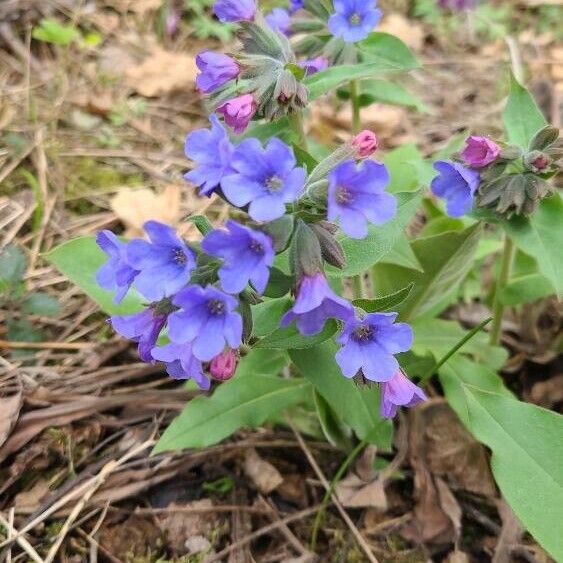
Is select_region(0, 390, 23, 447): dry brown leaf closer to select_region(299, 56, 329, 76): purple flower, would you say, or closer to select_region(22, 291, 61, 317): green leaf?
select_region(22, 291, 61, 317): green leaf

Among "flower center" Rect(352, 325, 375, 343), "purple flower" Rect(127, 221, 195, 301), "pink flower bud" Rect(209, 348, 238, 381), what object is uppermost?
"purple flower" Rect(127, 221, 195, 301)

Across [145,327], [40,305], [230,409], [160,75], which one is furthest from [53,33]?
[145,327]

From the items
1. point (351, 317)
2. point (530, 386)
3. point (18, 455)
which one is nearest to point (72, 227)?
point (18, 455)

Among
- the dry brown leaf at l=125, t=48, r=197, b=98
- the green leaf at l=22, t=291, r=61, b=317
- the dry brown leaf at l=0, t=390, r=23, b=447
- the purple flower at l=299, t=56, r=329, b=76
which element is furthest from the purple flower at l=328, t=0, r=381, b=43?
the dry brown leaf at l=125, t=48, r=197, b=98

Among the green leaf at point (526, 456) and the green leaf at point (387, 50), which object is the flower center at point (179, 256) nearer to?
the green leaf at point (526, 456)

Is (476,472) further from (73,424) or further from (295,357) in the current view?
(73,424)

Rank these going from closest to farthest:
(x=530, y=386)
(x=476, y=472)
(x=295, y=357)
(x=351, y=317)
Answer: (x=351, y=317), (x=295, y=357), (x=476, y=472), (x=530, y=386)

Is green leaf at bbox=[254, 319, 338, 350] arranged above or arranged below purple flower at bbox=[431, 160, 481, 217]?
below

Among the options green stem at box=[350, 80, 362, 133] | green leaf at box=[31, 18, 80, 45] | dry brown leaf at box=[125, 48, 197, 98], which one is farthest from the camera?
dry brown leaf at box=[125, 48, 197, 98]
